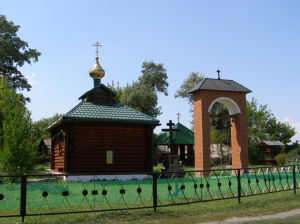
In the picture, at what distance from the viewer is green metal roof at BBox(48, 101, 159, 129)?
607 inches

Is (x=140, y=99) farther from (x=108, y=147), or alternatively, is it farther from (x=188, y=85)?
(x=108, y=147)

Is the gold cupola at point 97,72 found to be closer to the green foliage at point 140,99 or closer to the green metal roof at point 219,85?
the green metal roof at point 219,85

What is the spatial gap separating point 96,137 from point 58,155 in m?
3.36

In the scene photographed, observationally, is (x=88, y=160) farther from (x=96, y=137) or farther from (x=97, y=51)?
(x=97, y=51)

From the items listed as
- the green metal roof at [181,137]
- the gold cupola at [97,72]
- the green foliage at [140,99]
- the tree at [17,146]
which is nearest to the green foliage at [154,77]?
the green foliage at [140,99]

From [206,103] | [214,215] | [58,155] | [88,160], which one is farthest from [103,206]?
[206,103]

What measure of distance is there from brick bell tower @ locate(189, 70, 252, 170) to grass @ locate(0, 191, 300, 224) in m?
8.96

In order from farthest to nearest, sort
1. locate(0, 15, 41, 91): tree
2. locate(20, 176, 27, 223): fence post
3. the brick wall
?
1. locate(0, 15, 41, 91): tree
2. the brick wall
3. locate(20, 176, 27, 223): fence post

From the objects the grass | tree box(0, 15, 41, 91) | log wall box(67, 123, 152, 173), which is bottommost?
the grass

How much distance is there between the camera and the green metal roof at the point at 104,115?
15414mm

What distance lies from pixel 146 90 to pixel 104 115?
22752 millimetres

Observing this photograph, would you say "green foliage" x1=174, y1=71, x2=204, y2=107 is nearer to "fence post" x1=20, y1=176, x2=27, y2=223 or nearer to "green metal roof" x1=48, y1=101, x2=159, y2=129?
"green metal roof" x1=48, y1=101, x2=159, y2=129

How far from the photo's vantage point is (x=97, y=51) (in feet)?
64.4

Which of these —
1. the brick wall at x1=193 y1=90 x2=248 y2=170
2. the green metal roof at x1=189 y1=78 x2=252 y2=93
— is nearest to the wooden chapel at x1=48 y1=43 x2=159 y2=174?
the brick wall at x1=193 y1=90 x2=248 y2=170
